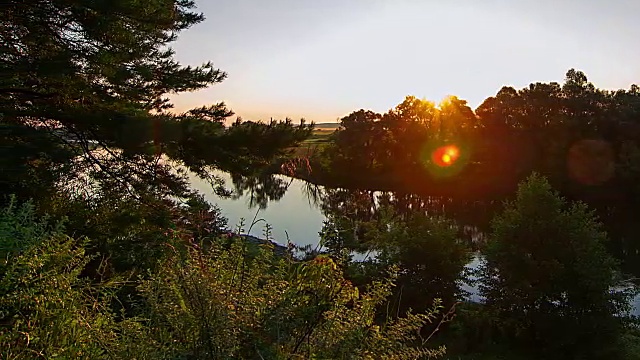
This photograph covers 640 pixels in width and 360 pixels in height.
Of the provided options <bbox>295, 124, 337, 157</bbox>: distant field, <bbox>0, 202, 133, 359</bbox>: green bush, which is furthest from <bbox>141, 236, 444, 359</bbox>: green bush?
<bbox>295, 124, 337, 157</bbox>: distant field

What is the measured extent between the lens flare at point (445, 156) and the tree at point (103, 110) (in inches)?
1063

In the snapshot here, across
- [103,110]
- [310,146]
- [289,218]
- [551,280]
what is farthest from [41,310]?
[289,218]

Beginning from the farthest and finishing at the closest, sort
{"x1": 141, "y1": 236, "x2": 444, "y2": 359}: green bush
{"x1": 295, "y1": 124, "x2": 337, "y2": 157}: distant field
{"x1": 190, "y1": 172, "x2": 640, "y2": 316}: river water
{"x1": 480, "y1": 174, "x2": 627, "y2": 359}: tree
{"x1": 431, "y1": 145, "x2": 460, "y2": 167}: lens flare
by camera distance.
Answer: {"x1": 431, "y1": 145, "x2": 460, "y2": 167}: lens flare → {"x1": 190, "y1": 172, "x2": 640, "y2": 316}: river water → {"x1": 480, "y1": 174, "x2": 627, "y2": 359}: tree → {"x1": 295, "y1": 124, "x2": 337, "y2": 157}: distant field → {"x1": 141, "y1": 236, "x2": 444, "y2": 359}: green bush

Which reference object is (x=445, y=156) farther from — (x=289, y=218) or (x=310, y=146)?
(x=310, y=146)

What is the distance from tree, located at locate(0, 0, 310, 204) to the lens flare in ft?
88.6

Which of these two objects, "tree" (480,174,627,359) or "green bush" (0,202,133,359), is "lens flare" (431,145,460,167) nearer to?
"tree" (480,174,627,359)

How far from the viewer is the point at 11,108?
5617 millimetres

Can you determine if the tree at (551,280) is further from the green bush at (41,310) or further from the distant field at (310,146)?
the green bush at (41,310)

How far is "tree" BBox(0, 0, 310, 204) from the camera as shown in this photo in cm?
549

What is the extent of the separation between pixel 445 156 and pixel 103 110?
28414 mm

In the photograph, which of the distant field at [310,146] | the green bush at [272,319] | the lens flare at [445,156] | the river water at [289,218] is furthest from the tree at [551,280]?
the lens flare at [445,156]

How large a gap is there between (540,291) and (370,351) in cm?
1045

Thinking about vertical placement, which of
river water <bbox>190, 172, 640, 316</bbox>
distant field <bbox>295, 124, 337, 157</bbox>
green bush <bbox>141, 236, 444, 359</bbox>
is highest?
distant field <bbox>295, 124, 337, 157</bbox>

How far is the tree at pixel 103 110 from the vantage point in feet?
18.0
